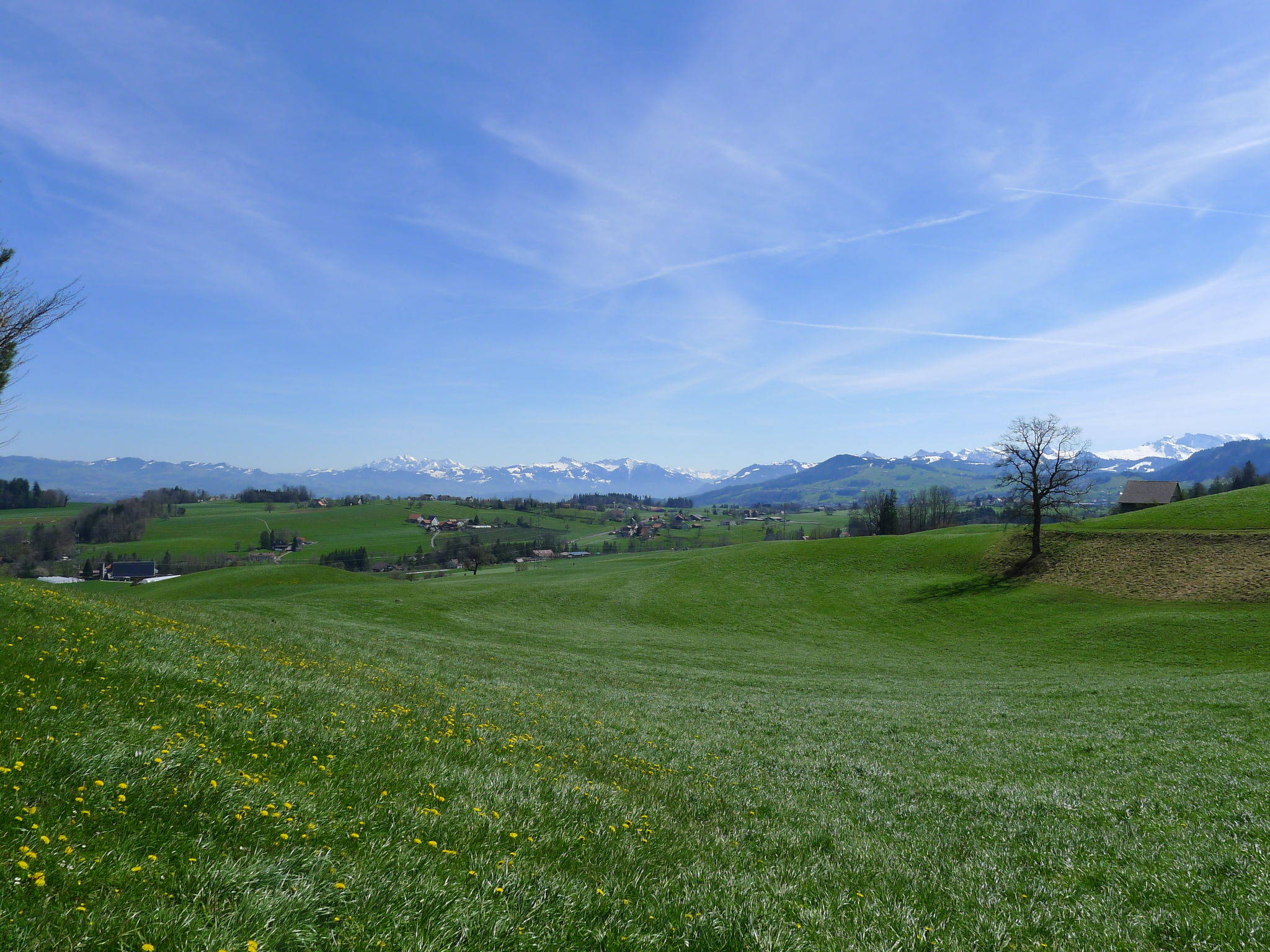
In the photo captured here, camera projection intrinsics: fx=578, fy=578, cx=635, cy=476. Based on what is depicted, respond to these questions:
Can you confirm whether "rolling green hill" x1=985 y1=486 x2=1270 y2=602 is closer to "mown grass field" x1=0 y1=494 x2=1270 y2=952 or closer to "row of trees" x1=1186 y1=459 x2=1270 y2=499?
"mown grass field" x1=0 y1=494 x2=1270 y2=952

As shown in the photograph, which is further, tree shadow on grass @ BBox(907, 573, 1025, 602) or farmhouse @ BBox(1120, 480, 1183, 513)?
farmhouse @ BBox(1120, 480, 1183, 513)

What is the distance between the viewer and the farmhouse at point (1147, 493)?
9675 cm

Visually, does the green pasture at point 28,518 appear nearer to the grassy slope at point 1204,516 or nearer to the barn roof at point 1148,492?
the grassy slope at point 1204,516

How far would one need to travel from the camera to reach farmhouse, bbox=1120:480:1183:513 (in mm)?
96750

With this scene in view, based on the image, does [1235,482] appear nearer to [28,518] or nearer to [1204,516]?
[1204,516]

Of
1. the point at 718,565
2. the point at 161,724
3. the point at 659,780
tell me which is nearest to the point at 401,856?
the point at 161,724

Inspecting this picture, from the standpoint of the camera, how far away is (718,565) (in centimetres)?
7169

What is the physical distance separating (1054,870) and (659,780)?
19.1 feet

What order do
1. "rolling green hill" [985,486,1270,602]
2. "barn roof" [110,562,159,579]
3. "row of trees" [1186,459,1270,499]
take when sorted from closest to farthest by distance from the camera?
"rolling green hill" [985,486,1270,602], "barn roof" [110,562,159,579], "row of trees" [1186,459,1270,499]

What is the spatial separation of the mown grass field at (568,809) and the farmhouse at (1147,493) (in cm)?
9730

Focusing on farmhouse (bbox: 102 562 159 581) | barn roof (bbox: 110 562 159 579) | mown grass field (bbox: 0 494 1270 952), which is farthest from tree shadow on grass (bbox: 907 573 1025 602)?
barn roof (bbox: 110 562 159 579)

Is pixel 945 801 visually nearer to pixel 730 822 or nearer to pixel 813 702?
pixel 730 822

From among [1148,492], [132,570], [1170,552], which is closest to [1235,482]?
[1148,492]

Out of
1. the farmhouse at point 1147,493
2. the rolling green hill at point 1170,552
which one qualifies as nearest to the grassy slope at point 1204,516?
the rolling green hill at point 1170,552
